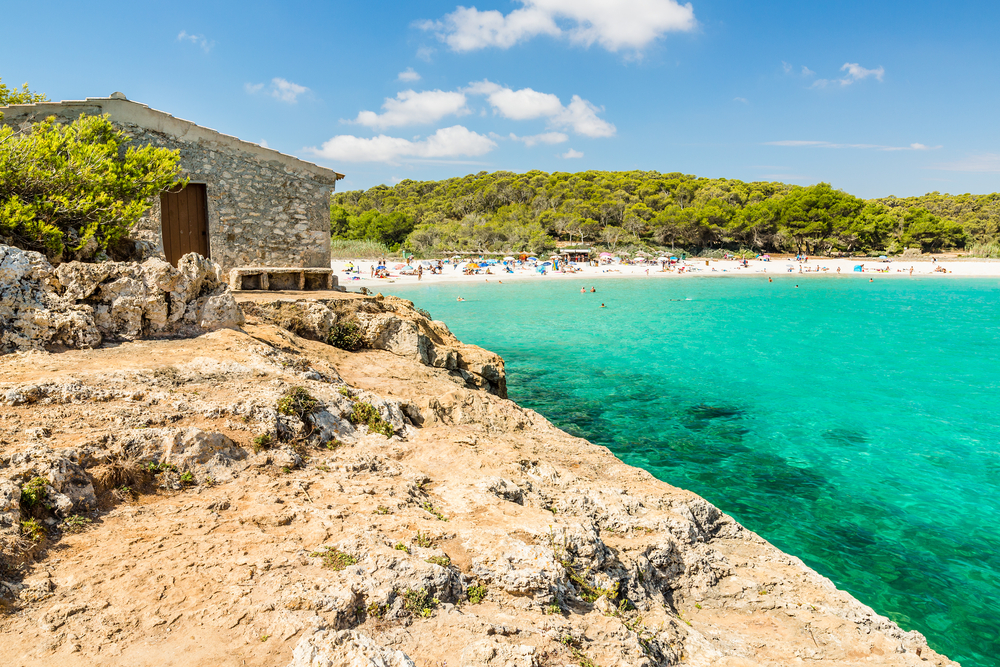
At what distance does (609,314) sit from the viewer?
32.2 m

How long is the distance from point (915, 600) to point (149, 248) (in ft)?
36.6

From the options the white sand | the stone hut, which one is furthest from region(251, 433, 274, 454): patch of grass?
the white sand

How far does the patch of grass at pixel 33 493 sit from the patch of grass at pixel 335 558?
62.6 inches

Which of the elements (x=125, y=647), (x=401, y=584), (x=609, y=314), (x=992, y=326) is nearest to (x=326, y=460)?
(x=401, y=584)

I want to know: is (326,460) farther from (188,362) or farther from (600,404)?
(600,404)

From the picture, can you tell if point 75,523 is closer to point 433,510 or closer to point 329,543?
point 329,543

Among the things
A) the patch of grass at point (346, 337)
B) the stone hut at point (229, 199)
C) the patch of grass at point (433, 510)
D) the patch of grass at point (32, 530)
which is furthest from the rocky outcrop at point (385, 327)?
the patch of grass at point (32, 530)

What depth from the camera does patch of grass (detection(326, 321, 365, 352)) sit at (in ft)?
29.8

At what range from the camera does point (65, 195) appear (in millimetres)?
7266

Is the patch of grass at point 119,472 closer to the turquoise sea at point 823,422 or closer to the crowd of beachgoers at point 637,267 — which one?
the turquoise sea at point 823,422

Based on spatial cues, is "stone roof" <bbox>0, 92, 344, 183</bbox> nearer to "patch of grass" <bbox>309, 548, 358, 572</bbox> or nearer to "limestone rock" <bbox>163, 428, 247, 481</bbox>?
"limestone rock" <bbox>163, 428, 247, 481</bbox>

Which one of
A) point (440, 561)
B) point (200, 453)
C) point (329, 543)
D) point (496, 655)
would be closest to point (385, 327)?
point (200, 453)

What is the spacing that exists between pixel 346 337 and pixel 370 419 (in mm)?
3872

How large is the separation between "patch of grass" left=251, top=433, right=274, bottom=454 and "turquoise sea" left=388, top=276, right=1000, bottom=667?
22.4 feet
